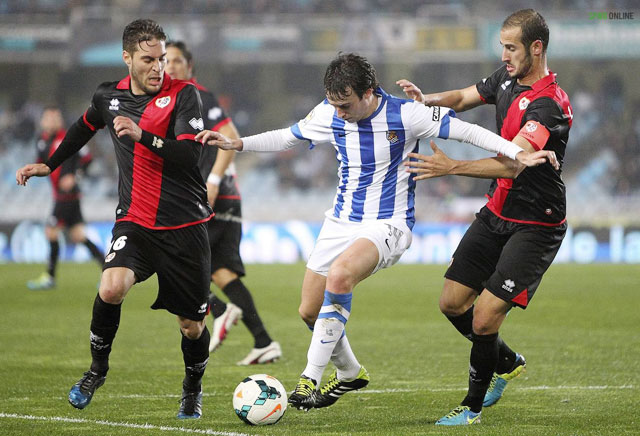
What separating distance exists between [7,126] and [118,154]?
2133 centimetres

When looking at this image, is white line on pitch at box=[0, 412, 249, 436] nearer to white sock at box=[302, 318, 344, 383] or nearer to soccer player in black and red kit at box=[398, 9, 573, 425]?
white sock at box=[302, 318, 344, 383]

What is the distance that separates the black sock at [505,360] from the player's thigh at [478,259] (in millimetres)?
497

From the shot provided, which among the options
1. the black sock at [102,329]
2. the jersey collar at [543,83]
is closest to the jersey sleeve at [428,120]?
the jersey collar at [543,83]

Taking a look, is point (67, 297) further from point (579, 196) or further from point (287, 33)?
point (579, 196)

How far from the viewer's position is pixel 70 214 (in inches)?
550

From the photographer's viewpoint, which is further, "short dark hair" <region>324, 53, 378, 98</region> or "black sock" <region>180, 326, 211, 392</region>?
"black sock" <region>180, 326, 211, 392</region>

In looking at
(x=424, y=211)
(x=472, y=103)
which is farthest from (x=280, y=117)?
(x=472, y=103)

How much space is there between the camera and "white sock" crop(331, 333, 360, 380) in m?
5.64

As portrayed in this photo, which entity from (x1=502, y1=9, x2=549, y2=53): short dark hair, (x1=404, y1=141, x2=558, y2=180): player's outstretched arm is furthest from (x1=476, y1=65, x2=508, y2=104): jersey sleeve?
(x1=404, y1=141, x2=558, y2=180): player's outstretched arm

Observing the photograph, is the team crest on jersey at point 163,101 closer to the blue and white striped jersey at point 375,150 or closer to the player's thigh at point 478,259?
the blue and white striped jersey at point 375,150

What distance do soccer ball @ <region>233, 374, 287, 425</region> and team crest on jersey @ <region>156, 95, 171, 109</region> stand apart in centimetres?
165

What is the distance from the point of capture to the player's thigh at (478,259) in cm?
562

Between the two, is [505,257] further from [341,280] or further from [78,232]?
[78,232]

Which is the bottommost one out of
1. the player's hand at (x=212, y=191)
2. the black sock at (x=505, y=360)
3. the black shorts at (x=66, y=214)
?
the black shorts at (x=66, y=214)
